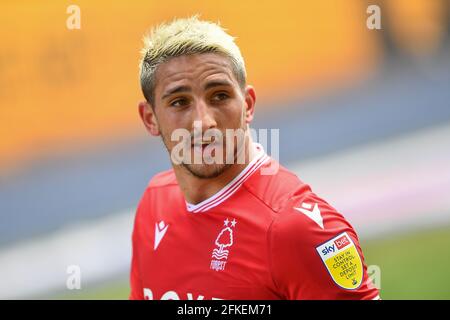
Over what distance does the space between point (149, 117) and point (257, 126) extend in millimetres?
1272

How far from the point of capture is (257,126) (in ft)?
10.3

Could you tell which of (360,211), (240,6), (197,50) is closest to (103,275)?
(360,211)

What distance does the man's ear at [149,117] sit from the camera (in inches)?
75.0

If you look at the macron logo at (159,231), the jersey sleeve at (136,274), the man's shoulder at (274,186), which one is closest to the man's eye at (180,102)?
the man's shoulder at (274,186)

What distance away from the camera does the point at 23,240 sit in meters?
3.27

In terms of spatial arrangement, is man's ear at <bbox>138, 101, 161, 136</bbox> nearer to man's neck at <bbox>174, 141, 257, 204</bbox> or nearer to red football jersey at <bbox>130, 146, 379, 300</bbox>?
man's neck at <bbox>174, 141, 257, 204</bbox>

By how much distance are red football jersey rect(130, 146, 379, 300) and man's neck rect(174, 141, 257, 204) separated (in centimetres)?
2

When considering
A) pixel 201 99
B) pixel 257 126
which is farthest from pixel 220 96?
pixel 257 126

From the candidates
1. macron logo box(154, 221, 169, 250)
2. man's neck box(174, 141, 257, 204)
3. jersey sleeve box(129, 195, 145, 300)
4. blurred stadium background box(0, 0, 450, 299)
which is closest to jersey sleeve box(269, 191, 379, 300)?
man's neck box(174, 141, 257, 204)

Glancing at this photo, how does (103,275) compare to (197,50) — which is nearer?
(197,50)

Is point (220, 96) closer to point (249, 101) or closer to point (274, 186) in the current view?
point (249, 101)
